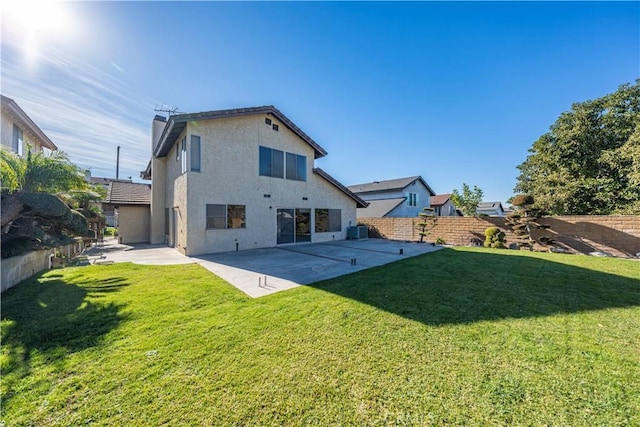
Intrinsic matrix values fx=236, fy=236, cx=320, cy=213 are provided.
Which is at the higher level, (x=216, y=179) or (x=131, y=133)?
(x=131, y=133)

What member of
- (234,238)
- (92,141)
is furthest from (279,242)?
(92,141)

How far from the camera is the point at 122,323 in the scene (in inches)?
149

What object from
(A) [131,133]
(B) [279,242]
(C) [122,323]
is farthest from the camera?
(A) [131,133]

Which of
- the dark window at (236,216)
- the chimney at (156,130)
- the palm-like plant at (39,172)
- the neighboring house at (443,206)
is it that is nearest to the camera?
the palm-like plant at (39,172)

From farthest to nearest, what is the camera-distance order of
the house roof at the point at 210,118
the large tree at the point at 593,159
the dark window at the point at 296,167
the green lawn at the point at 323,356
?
the large tree at the point at 593,159
the dark window at the point at 296,167
the house roof at the point at 210,118
the green lawn at the point at 323,356

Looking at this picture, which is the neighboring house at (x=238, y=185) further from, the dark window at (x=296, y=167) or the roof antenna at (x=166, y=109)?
the roof antenna at (x=166, y=109)

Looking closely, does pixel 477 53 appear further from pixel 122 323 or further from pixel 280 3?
pixel 122 323

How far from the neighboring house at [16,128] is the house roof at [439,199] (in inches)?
1323

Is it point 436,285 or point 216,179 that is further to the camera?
point 216,179

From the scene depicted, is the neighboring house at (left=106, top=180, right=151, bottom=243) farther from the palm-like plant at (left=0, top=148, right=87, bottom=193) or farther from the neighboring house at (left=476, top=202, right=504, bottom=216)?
the neighboring house at (left=476, top=202, right=504, bottom=216)

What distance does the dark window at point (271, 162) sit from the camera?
40.9ft

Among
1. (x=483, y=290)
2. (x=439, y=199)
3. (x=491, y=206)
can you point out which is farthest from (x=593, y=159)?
(x=491, y=206)

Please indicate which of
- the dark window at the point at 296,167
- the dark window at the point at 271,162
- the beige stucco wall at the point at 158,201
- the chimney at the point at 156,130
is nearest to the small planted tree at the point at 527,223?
the dark window at the point at 296,167

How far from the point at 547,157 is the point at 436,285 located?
18544 millimetres
